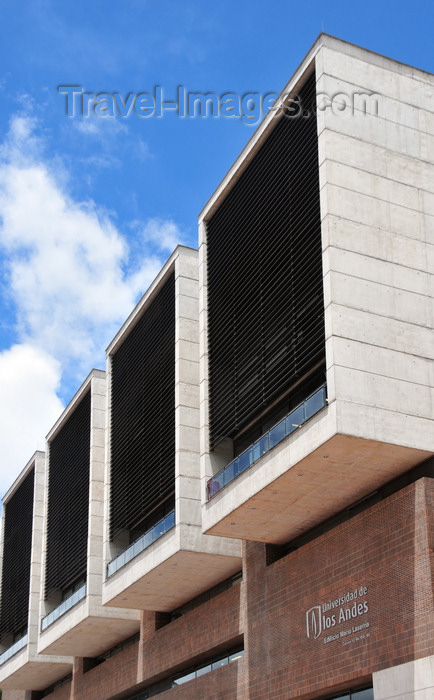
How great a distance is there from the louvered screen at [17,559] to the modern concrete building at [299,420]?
13.3 meters

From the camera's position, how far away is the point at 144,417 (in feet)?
122

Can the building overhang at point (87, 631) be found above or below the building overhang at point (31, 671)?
above

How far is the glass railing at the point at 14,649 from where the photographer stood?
47534 millimetres

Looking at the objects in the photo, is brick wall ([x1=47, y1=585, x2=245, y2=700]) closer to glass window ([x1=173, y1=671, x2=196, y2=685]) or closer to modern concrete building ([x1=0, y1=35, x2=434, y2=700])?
modern concrete building ([x1=0, y1=35, x2=434, y2=700])

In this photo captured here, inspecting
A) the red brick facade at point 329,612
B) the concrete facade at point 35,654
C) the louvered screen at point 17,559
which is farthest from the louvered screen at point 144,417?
the louvered screen at point 17,559

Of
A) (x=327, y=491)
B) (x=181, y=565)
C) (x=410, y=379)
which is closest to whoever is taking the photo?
(x=410, y=379)

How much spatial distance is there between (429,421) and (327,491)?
12.1 feet

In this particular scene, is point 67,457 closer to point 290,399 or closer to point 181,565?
point 181,565

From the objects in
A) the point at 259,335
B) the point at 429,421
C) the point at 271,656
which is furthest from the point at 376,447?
the point at 271,656

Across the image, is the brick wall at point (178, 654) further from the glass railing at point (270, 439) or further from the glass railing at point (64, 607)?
the glass railing at point (270, 439)

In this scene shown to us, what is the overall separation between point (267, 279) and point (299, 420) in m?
5.43

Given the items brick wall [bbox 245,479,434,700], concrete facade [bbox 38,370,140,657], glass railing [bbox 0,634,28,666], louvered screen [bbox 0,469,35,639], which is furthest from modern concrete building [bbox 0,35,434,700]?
louvered screen [bbox 0,469,35,639]

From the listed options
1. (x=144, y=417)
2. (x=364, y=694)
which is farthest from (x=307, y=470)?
(x=144, y=417)

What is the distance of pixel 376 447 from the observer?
24.1m
